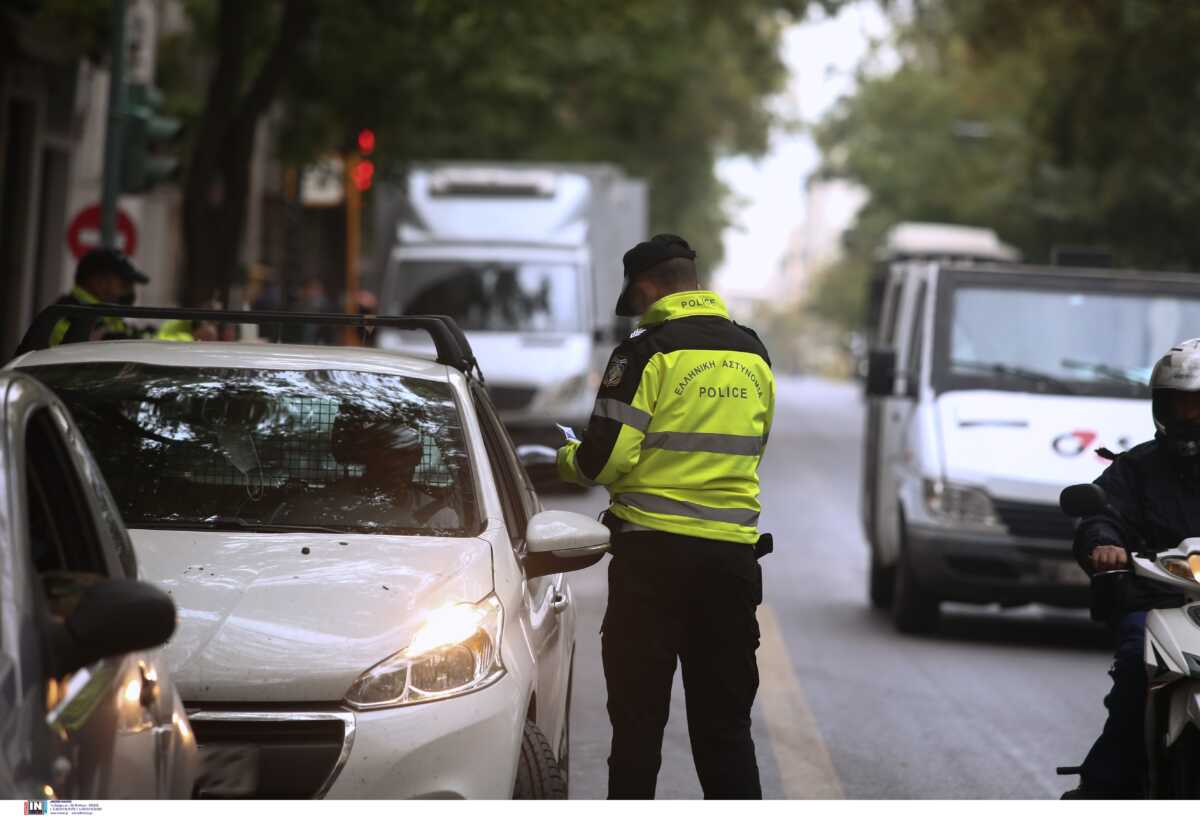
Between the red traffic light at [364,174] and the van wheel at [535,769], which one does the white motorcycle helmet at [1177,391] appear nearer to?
the van wheel at [535,769]

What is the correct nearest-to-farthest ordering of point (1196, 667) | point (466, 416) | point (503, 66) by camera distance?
1. point (1196, 667)
2. point (466, 416)
3. point (503, 66)

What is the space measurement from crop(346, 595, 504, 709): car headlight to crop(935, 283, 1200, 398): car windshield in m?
7.88

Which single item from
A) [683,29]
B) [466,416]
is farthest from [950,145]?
[466,416]

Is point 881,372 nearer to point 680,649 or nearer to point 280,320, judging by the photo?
point 280,320

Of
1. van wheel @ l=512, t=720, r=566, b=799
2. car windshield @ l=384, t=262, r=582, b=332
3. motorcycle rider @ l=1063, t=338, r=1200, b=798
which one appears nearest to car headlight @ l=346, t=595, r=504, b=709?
van wheel @ l=512, t=720, r=566, b=799

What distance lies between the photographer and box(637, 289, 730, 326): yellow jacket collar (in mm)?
5730

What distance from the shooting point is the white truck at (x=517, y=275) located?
2095cm

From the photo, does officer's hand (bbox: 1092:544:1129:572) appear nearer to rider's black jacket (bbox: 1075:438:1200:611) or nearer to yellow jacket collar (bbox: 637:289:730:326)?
rider's black jacket (bbox: 1075:438:1200:611)

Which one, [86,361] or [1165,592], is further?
[86,361]

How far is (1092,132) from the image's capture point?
2822 cm

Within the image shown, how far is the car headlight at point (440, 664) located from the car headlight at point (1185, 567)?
1656mm

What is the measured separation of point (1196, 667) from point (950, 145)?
5234 cm

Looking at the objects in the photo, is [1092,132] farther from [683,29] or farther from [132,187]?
[132,187]

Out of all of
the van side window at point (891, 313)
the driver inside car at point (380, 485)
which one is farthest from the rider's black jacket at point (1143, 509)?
the van side window at point (891, 313)
